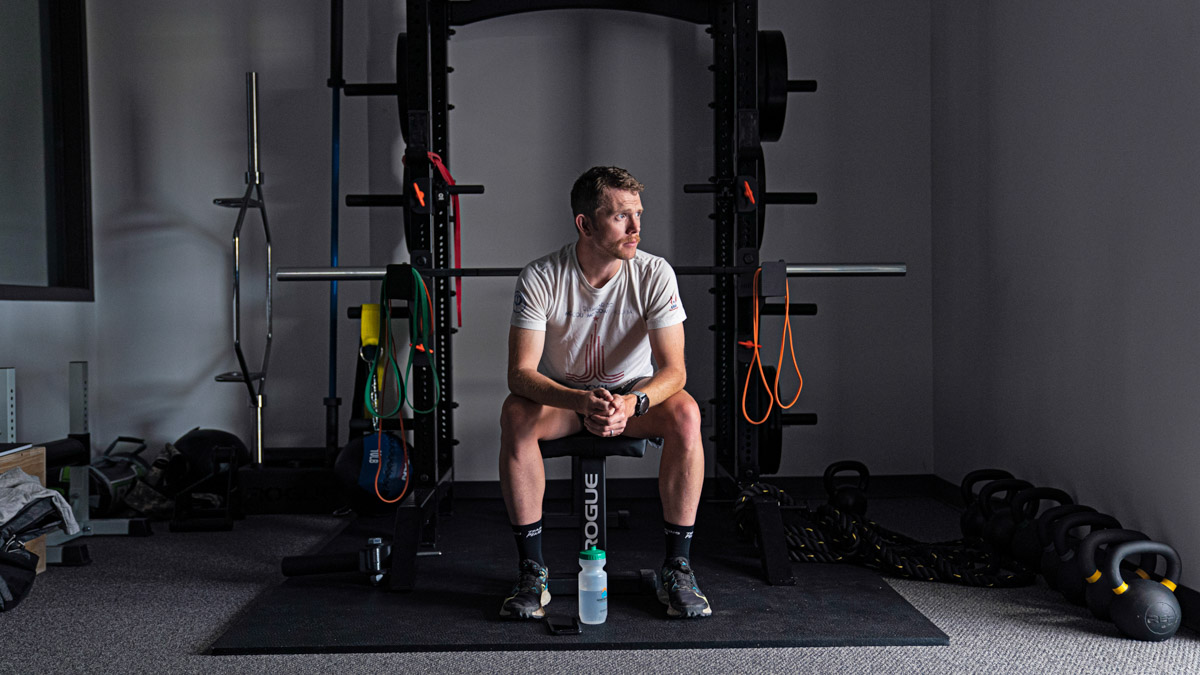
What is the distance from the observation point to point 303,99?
393 cm

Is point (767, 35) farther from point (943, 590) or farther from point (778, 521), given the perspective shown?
point (943, 590)

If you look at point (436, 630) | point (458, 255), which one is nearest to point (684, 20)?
point (458, 255)

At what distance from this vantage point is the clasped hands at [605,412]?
88.7 inches

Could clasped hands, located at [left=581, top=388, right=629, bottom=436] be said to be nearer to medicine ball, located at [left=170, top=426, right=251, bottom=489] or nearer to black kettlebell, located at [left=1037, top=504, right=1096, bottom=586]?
black kettlebell, located at [left=1037, top=504, right=1096, bottom=586]

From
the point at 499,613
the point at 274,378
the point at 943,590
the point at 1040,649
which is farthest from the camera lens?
the point at 274,378

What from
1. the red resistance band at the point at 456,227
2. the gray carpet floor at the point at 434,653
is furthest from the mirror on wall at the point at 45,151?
the red resistance band at the point at 456,227

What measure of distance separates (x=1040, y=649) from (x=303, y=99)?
343 centimetres

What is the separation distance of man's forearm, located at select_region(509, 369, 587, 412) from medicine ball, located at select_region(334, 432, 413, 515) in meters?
1.14

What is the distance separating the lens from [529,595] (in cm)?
233

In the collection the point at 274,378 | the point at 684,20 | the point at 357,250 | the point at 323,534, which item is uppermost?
the point at 684,20

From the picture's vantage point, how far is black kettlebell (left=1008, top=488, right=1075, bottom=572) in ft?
8.45

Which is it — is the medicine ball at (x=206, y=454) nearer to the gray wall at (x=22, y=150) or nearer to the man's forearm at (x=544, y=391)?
the gray wall at (x=22, y=150)

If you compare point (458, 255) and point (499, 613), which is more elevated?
point (458, 255)

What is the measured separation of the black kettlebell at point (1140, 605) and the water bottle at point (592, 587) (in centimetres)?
122
